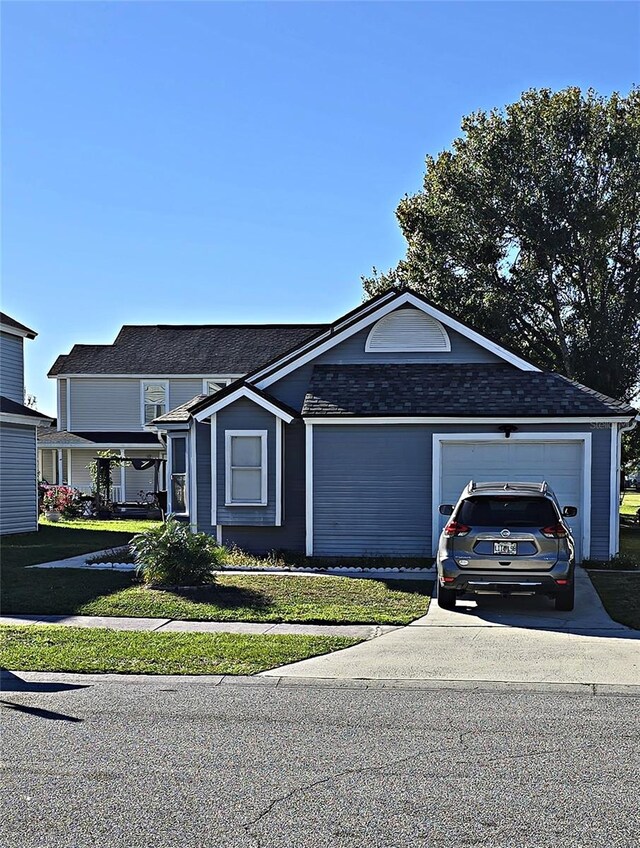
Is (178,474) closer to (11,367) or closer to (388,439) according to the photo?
(388,439)

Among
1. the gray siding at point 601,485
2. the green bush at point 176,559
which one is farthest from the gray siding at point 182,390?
the green bush at point 176,559

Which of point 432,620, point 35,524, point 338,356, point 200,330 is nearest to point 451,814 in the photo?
point 432,620

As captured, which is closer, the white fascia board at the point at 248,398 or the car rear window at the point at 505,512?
the car rear window at the point at 505,512

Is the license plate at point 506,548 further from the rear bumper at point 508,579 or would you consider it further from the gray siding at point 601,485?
the gray siding at point 601,485

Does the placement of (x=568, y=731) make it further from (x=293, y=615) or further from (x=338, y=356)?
(x=338, y=356)

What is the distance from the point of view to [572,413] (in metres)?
17.2

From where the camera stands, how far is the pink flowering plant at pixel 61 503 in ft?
108

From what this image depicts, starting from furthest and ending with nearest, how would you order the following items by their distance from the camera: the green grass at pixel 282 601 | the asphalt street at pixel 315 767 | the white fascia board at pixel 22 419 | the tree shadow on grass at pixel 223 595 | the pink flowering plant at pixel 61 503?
the pink flowering plant at pixel 61 503
the white fascia board at pixel 22 419
the tree shadow on grass at pixel 223 595
the green grass at pixel 282 601
the asphalt street at pixel 315 767

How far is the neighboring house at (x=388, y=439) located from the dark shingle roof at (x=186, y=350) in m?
19.2

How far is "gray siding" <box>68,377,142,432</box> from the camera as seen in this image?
1540 inches

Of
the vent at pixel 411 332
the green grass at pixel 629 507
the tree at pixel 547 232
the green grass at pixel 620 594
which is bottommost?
the green grass at pixel 629 507

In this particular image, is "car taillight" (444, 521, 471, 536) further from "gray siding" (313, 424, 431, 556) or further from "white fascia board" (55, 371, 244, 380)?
"white fascia board" (55, 371, 244, 380)

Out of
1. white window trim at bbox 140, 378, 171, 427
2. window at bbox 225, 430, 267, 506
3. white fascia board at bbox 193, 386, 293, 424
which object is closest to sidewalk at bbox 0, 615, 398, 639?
window at bbox 225, 430, 267, 506

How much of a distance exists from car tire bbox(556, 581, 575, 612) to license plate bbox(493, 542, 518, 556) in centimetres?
88
